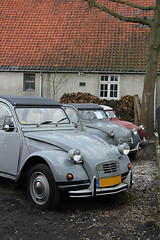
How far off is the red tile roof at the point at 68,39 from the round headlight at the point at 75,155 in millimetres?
14194

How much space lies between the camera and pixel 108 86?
64.3 feet

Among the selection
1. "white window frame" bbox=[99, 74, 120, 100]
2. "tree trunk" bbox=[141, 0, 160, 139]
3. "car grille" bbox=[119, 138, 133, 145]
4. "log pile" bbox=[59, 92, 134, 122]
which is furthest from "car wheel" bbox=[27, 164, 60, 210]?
"white window frame" bbox=[99, 74, 120, 100]

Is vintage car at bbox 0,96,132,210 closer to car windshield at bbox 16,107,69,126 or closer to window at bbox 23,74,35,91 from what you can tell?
car windshield at bbox 16,107,69,126

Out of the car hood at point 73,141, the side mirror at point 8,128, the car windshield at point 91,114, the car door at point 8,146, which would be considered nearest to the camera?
the car hood at point 73,141

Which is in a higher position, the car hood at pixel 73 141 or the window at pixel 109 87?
the window at pixel 109 87

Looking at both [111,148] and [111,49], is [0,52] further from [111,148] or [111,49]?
[111,148]

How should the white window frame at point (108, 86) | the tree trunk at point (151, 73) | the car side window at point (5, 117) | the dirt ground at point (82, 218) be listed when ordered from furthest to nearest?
→ the white window frame at point (108, 86), the tree trunk at point (151, 73), the car side window at point (5, 117), the dirt ground at point (82, 218)

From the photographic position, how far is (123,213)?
16.3ft

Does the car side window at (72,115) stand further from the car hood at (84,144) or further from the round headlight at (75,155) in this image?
the round headlight at (75,155)

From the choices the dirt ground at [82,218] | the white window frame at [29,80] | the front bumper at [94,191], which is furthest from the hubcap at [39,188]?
the white window frame at [29,80]

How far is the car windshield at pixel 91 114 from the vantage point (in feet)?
32.7

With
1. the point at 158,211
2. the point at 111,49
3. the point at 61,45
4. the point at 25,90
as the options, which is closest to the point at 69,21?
the point at 61,45

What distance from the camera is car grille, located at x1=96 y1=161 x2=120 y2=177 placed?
16.5ft

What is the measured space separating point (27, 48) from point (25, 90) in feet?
8.72
